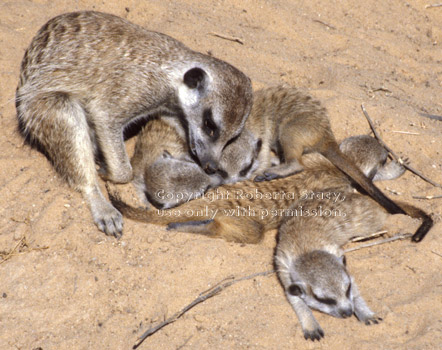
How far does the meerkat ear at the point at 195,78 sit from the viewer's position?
3139mm

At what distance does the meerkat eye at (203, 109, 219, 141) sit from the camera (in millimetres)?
3193

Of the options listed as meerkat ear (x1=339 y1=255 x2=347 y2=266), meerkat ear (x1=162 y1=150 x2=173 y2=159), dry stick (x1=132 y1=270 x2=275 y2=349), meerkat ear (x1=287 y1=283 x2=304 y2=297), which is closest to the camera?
dry stick (x1=132 y1=270 x2=275 y2=349)

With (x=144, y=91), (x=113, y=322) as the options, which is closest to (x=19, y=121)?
(x=144, y=91)

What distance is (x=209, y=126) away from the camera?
10.6ft

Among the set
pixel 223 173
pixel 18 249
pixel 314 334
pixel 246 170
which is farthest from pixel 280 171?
pixel 18 249

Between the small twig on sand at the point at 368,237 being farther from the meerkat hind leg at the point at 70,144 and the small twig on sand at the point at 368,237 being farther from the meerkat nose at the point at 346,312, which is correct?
the meerkat hind leg at the point at 70,144

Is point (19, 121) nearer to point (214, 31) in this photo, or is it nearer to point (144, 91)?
point (144, 91)

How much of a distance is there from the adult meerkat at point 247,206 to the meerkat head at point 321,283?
0.41 m

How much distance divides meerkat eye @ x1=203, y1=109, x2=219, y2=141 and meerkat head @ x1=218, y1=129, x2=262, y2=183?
430 mm

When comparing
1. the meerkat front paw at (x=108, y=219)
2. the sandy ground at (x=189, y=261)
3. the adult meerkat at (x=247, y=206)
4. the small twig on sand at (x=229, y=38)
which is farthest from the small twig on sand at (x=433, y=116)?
the meerkat front paw at (x=108, y=219)

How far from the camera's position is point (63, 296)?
2678 mm

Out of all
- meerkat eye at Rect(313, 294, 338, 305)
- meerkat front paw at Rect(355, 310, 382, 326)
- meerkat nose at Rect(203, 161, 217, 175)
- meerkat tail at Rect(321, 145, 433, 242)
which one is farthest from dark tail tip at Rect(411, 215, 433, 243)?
meerkat nose at Rect(203, 161, 217, 175)

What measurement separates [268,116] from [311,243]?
142 centimetres

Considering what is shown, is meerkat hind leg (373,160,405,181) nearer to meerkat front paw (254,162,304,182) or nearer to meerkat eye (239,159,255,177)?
meerkat front paw (254,162,304,182)
